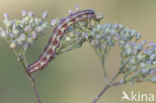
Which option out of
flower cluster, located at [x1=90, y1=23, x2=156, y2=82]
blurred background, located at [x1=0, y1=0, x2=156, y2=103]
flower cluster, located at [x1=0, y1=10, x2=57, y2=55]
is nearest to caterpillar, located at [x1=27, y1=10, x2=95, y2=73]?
flower cluster, located at [x1=0, y1=10, x2=57, y2=55]

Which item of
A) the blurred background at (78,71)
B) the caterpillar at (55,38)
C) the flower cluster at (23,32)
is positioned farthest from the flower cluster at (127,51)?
the blurred background at (78,71)

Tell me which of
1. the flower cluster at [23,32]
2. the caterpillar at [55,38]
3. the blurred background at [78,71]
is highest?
the flower cluster at [23,32]

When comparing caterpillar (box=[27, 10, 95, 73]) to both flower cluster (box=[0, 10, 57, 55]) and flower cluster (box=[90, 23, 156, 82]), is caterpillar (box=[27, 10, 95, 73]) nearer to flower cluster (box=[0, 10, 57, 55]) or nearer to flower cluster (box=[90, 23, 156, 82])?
flower cluster (box=[0, 10, 57, 55])

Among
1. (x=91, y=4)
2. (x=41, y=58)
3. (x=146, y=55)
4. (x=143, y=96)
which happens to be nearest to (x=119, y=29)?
(x=146, y=55)

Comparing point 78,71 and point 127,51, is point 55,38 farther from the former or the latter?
point 78,71

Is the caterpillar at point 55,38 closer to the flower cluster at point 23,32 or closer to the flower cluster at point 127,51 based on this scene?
the flower cluster at point 23,32

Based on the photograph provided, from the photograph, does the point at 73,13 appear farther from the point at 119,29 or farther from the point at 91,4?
the point at 91,4

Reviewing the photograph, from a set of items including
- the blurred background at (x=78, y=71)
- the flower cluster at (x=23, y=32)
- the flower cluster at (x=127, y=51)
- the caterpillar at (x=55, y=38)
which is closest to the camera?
the flower cluster at (x=127, y=51)
